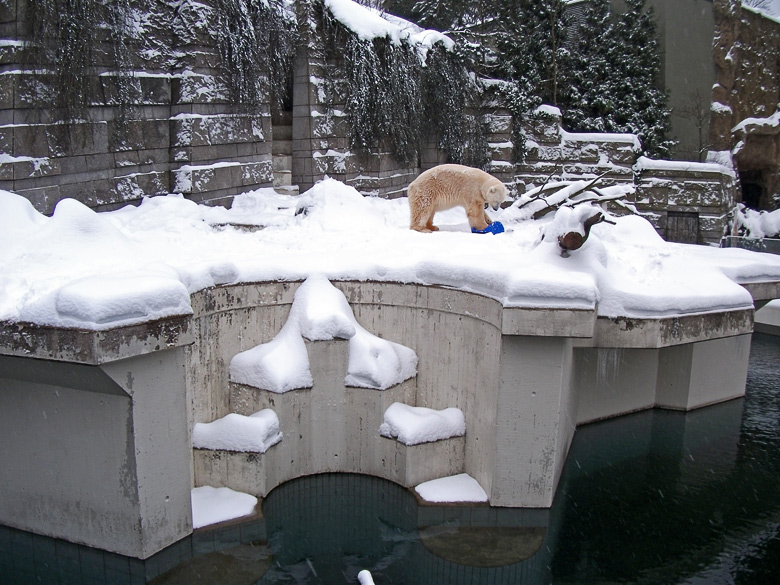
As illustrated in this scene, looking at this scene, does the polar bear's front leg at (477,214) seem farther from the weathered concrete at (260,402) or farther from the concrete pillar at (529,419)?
the concrete pillar at (529,419)

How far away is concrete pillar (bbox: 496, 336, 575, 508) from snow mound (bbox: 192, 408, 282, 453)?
1670mm

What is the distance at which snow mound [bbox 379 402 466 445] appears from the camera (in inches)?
218

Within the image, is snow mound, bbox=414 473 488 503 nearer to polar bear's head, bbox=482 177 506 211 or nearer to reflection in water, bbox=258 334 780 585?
reflection in water, bbox=258 334 780 585

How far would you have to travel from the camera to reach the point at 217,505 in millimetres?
5211

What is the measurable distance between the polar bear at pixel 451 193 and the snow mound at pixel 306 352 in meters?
1.83

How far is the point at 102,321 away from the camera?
4.01 meters

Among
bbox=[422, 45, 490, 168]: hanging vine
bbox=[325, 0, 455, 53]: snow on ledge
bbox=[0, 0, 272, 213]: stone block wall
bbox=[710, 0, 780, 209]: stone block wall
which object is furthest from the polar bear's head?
bbox=[710, 0, 780, 209]: stone block wall

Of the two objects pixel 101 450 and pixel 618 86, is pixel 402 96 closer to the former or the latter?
pixel 618 86

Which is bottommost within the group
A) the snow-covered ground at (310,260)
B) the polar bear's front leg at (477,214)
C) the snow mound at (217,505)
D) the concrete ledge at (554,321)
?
the snow mound at (217,505)

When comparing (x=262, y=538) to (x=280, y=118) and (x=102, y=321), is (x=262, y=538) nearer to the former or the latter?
(x=102, y=321)

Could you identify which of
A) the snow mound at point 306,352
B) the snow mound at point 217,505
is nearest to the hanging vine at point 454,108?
the snow mound at point 306,352

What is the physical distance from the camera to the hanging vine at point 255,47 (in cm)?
825

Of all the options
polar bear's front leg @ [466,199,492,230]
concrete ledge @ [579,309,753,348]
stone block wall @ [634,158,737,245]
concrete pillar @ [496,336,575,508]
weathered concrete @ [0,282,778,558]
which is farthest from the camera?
stone block wall @ [634,158,737,245]

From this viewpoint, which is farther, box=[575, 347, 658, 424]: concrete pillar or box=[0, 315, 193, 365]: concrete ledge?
box=[575, 347, 658, 424]: concrete pillar
